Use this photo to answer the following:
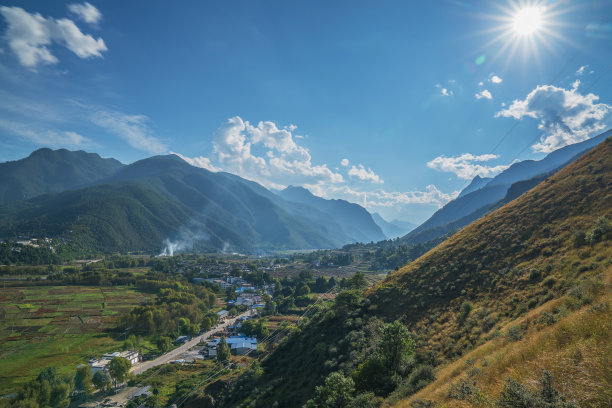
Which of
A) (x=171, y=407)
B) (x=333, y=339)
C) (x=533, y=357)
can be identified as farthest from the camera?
(x=171, y=407)

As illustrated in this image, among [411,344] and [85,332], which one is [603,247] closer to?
[411,344]

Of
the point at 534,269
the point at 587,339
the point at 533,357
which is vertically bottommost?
the point at 533,357

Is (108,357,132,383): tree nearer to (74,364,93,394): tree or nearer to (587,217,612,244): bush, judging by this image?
(74,364,93,394): tree

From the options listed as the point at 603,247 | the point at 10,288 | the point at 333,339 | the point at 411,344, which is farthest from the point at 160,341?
the point at 10,288

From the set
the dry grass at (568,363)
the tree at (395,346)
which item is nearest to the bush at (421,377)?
the tree at (395,346)

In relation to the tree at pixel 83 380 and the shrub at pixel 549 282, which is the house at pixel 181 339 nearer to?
the tree at pixel 83 380

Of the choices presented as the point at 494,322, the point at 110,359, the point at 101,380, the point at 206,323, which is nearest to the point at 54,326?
the point at 110,359
